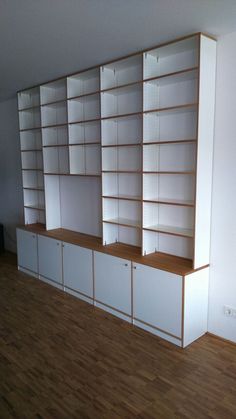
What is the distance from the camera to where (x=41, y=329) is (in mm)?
3311

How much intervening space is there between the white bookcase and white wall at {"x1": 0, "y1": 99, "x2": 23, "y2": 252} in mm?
666

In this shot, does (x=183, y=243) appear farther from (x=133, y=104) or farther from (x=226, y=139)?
(x=133, y=104)

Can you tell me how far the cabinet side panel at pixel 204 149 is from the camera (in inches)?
108

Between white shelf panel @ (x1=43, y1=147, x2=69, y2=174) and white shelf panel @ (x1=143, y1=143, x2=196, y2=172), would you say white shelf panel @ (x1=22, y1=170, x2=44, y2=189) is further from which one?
white shelf panel @ (x1=143, y1=143, x2=196, y2=172)

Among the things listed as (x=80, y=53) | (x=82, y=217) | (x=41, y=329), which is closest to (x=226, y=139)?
(x=80, y=53)

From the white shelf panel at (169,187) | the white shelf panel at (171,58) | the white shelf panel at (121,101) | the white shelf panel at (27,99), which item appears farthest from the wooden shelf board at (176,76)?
the white shelf panel at (27,99)

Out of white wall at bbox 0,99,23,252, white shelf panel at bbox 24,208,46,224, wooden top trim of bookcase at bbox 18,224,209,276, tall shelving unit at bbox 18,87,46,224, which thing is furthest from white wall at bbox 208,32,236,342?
white wall at bbox 0,99,23,252

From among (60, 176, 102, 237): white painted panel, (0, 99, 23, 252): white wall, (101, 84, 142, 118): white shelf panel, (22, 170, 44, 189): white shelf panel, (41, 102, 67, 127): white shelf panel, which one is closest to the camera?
(101, 84, 142, 118): white shelf panel

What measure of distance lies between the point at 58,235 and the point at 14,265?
1.43 m

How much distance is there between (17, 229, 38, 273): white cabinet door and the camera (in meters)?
4.65

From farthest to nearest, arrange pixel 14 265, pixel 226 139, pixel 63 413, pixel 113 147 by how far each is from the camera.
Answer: pixel 14 265 → pixel 113 147 → pixel 226 139 → pixel 63 413

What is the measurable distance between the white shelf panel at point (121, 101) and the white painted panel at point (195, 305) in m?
1.88

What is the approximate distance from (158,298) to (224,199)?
111 cm

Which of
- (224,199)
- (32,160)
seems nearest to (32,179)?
(32,160)
